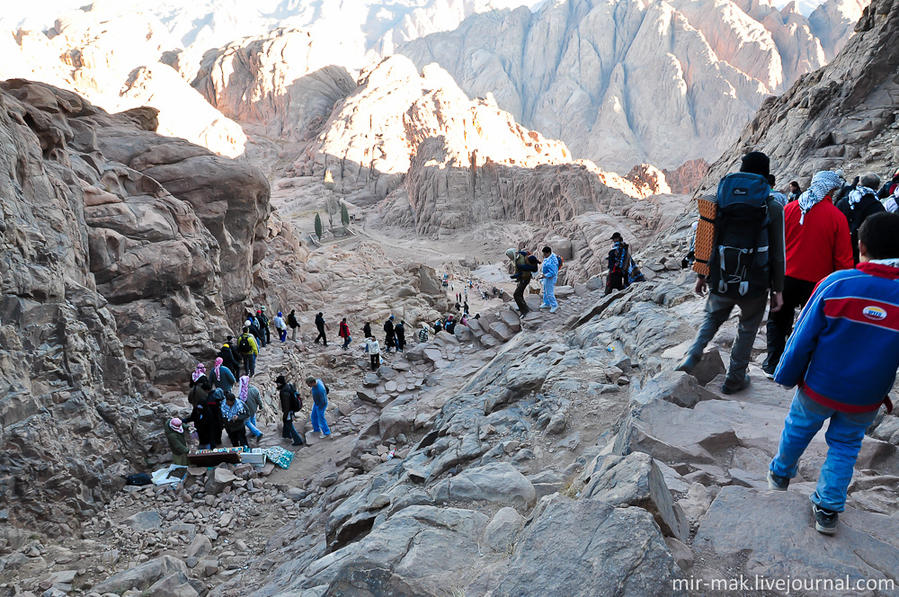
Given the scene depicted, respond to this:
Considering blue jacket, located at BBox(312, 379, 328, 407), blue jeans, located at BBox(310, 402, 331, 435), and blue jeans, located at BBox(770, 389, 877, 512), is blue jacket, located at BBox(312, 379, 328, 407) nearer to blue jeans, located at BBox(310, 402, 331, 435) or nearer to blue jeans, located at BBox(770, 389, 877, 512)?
blue jeans, located at BBox(310, 402, 331, 435)

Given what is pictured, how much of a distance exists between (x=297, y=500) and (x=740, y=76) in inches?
4157

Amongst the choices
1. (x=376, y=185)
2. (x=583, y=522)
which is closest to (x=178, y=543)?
(x=583, y=522)

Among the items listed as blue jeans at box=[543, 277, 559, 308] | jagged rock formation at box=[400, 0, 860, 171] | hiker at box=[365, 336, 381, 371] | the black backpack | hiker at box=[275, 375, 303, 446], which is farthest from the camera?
jagged rock formation at box=[400, 0, 860, 171]

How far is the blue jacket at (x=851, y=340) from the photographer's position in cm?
237

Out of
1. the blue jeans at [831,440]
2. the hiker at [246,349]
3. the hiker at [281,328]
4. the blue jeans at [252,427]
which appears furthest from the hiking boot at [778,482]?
the hiker at [281,328]

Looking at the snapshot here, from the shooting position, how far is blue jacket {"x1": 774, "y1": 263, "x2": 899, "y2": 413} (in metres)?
2.37

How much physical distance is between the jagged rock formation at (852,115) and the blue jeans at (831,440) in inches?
494

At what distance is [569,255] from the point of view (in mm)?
36875

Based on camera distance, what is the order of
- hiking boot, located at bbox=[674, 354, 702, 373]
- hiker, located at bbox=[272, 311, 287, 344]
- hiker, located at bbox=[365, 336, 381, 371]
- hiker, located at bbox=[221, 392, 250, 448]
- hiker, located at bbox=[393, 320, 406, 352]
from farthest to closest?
1. hiker, located at bbox=[272, 311, 287, 344]
2. hiker, located at bbox=[393, 320, 406, 352]
3. hiker, located at bbox=[365, 336, 381, 371]
4. hiker, located at bbox=[221, 392, 250, 448]
5. hiking boot, located at bbox=[674, 354, 702, 373]

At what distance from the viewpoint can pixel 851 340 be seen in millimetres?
2455

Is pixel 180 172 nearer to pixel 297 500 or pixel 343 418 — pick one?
pixel 343 418

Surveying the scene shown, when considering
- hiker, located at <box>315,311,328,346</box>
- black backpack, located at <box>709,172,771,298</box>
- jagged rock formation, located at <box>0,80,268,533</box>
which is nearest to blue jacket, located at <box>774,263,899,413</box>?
black backpack, located at <box>709,172,771,298</box>

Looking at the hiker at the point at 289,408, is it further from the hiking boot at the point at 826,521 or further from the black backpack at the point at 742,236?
the hiking boot at the point at 826,521

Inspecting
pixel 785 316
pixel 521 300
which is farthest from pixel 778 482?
pixel 521 300
